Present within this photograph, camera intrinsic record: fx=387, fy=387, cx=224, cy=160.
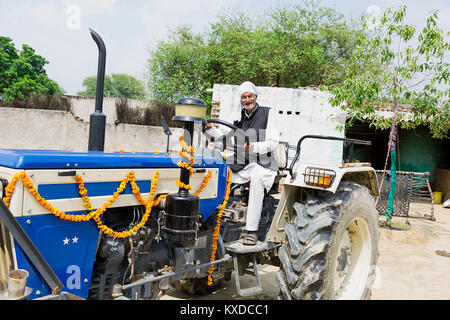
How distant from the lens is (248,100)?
383 cm

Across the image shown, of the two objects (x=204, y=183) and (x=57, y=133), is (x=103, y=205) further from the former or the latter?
(x=57, y=133)

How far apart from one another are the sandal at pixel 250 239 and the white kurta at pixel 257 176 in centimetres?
5

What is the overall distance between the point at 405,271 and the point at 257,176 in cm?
352

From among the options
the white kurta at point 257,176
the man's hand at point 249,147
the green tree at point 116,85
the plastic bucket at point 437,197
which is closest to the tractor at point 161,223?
the white kurta at point 257,176

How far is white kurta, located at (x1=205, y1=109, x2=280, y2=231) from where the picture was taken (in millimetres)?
3445

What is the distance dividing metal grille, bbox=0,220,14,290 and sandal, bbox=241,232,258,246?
6.14ft

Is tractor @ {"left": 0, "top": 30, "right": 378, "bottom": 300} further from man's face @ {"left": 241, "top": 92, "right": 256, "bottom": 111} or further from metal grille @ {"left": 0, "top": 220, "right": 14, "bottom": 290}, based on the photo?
man's face @ {"left": 241, "top": 92, "right": 256, "bottom": 111}

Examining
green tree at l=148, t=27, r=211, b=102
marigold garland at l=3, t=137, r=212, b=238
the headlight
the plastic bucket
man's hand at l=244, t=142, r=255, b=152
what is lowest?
the plastic bucket

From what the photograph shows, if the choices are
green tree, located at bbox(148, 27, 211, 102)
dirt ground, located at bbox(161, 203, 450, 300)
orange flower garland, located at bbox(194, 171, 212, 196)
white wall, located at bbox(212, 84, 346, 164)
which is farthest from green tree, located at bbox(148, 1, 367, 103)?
orange flower garland, located at bbox(194, 171, 212, 196)

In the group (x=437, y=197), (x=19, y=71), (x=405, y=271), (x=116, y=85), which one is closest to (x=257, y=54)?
(x=437, y=197)

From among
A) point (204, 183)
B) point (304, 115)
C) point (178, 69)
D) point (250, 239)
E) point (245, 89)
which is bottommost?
point (250, 239)

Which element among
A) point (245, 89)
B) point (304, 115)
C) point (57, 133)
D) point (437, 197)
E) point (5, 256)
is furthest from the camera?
point (437, 197)

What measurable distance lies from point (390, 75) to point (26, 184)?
7200 millimetres
